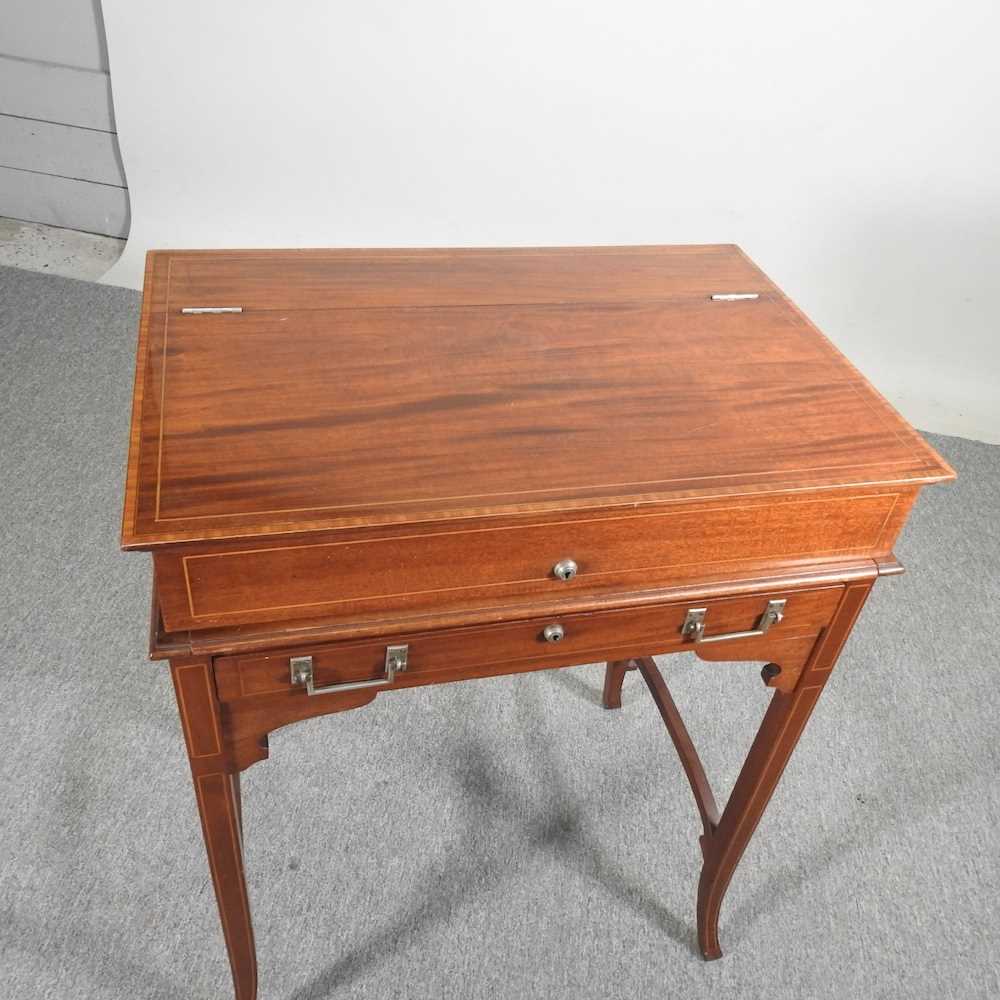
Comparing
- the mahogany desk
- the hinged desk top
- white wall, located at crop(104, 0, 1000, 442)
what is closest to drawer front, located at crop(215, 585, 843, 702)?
the mahogany desk

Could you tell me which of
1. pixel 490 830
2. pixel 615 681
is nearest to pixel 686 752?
pixel 615 681

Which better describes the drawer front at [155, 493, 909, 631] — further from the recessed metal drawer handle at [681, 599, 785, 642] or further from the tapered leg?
the tapered leg

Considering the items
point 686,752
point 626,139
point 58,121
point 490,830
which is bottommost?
point 490,830

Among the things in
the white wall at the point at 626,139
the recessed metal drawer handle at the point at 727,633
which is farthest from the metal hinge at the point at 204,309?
the white wall at the point at 626,139

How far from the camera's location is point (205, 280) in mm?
1529

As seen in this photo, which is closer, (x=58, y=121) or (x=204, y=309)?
(x=204, y=309)

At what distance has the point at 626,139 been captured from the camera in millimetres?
3186

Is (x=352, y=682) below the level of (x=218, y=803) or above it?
above

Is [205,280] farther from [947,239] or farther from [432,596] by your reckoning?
[947,239]

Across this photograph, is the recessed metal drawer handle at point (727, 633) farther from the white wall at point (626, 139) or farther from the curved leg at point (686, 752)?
the white wall at point (626, 139)

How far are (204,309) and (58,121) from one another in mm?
2893

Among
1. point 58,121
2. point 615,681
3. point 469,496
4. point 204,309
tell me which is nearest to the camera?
point 469,496

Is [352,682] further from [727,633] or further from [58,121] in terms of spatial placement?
[58,121]

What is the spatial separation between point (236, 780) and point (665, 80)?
2.55 metres
